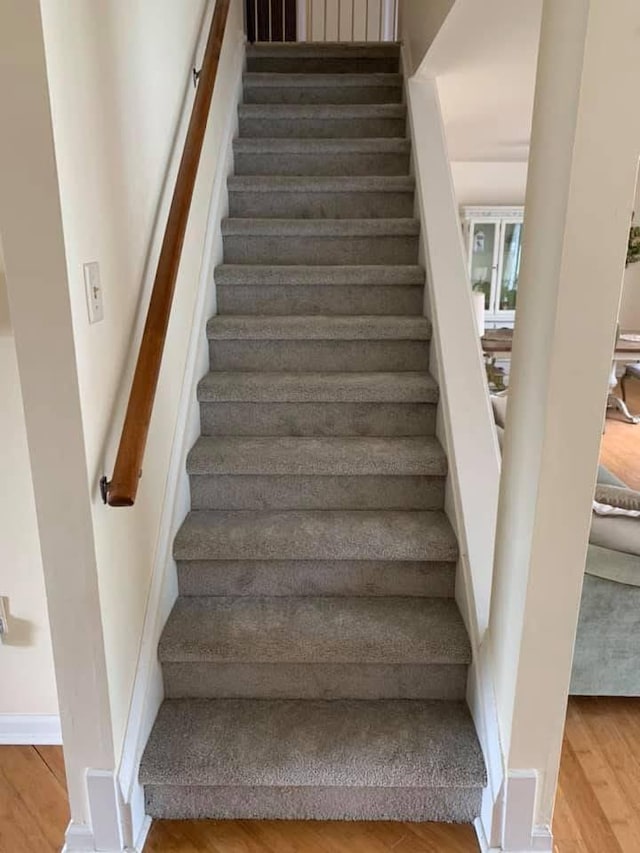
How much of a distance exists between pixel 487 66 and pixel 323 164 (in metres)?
0.80

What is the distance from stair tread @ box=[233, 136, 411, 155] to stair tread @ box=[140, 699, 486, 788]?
2316 mm

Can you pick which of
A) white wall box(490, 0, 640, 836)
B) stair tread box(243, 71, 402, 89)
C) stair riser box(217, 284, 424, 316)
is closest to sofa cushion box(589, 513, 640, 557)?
white wall box(490, 0, 640, 836)

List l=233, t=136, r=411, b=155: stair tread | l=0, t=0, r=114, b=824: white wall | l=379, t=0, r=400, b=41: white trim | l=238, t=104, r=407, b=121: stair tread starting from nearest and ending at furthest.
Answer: l=0, t=0, r=114, b=824: white wall
l=233, t=136, r=411, b=155: stair tread
l=238, t=104, r=407, b=121: stair tread
l=379, t=0, r=400, b=41: white trim

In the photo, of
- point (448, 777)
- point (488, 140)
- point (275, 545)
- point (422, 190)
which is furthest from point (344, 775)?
point (488, 140)

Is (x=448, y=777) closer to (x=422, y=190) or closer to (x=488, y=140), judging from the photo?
(x=422, y=190)

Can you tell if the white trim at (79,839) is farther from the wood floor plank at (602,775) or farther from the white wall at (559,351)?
the wood floor plank at (602,775)

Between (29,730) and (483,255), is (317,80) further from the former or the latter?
(483,255)

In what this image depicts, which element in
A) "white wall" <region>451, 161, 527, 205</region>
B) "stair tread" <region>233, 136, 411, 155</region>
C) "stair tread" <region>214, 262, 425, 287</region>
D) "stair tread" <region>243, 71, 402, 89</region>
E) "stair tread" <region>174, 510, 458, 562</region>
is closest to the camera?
"stair tread" <region>174, 510, 458, 562</region>

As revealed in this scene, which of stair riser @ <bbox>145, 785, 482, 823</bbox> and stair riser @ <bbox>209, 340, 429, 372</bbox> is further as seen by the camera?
stair riser @ <bbox>209, 340, 429, 372</bbox>

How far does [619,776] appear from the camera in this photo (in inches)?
71.9

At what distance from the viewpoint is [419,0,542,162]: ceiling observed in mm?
1949

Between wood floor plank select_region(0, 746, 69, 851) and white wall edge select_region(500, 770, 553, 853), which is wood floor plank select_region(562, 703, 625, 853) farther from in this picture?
wood floor plank select_region(0, 746, 69, 851)

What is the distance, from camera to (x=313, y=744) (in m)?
1.65

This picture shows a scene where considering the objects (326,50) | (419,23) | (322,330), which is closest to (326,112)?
(419,23)
